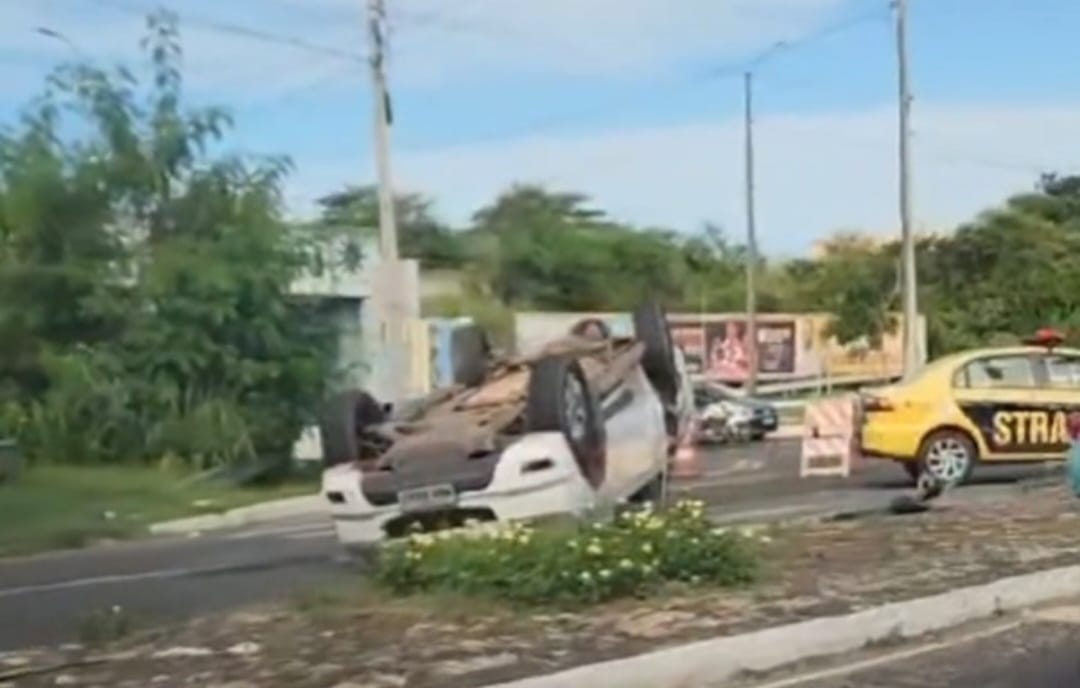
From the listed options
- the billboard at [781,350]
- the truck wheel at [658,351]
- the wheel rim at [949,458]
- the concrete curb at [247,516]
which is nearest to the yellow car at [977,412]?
the wheel rim at [949,458]

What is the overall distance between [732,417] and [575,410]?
94.7 feet

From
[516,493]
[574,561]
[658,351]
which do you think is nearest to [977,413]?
[658,351]

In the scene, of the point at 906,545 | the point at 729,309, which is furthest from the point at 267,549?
the point at 729,309

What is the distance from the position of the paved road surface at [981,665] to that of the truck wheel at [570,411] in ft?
14.2

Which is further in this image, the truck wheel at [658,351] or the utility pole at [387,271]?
the utility pole at [387,271]

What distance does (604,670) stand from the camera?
9.70 meters

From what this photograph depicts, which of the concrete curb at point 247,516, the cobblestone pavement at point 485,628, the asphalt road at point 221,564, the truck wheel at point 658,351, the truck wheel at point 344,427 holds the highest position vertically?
the truck wheel at point 658,351

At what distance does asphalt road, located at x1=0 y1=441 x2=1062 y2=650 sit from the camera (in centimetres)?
1448

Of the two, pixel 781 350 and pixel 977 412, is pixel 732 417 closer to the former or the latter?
pixel 781 350

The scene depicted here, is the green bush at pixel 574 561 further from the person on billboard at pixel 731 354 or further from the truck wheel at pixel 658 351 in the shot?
the person on billboard at pixel 731 354

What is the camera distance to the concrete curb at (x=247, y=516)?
81.7 ft

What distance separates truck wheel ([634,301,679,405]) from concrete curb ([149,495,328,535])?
812 cm

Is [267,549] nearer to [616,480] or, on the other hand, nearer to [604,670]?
[616,480]

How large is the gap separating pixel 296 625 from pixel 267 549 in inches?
326
